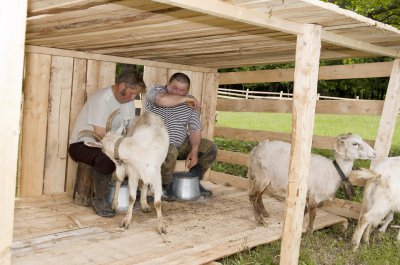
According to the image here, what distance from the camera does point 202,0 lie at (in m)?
3.18

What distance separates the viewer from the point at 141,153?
5.15m

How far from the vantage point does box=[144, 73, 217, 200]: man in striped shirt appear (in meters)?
6.36

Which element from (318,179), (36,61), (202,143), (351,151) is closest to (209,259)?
(318,179)

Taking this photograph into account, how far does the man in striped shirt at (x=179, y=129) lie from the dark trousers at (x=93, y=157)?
2.90 ft

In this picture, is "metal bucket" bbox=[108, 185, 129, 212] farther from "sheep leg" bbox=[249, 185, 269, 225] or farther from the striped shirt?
"sheep leg" bbox=[249, 185, 269, 225]

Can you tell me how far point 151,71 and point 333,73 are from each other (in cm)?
309

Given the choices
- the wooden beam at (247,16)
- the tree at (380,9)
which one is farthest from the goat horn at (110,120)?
the tree at (380,9)

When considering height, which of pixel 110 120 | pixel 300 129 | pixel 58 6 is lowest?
pixel 110 120

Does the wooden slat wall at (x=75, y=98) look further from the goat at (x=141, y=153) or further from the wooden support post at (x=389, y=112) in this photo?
the wooden support post at (x=389, y=112)

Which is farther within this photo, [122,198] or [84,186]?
[84,186]

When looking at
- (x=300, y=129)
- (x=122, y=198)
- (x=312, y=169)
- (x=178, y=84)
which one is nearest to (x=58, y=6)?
(x=300, y=129)

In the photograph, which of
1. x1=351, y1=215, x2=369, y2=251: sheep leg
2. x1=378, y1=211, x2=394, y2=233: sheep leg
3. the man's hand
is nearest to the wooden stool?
the man's hand

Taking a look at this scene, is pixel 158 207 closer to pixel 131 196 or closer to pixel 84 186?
pixel 131 196

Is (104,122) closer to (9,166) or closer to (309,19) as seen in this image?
(309,19)
